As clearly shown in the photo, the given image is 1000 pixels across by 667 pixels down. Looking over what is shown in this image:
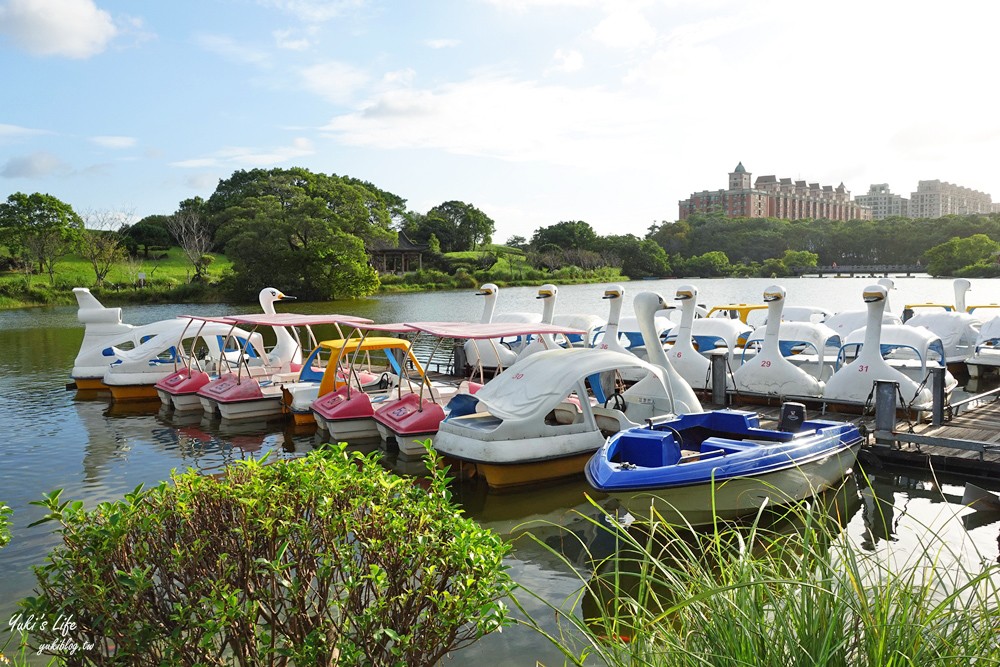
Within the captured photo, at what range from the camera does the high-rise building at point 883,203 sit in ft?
583

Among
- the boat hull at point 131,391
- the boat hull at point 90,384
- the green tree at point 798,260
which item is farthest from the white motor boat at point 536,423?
the green tree at point 798,260

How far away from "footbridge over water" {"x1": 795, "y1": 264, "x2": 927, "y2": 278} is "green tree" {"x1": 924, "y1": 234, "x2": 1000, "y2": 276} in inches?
216

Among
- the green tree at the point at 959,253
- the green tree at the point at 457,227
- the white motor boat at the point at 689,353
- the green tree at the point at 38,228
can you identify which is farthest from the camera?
the green tree at the point at 457,227

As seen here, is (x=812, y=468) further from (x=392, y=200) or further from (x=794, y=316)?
(x=392, y=200)

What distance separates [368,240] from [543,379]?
159 ft

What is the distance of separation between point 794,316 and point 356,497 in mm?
21583

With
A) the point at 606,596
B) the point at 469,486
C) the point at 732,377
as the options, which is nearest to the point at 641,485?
the point at 606,596

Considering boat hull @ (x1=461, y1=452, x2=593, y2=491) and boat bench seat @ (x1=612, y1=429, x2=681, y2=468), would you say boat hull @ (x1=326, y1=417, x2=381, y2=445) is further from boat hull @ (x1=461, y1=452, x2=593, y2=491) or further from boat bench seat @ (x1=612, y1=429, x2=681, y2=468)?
boat bench seat @ (x1=612, y1=429, x2=681, y2=468)

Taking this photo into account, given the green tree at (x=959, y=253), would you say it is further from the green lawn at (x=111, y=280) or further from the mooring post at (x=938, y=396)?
the mooring post at (x=938, y=396)

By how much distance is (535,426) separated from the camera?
393 inches

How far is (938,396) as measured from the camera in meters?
11.1

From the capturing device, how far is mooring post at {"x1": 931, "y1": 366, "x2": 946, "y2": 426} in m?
11.1

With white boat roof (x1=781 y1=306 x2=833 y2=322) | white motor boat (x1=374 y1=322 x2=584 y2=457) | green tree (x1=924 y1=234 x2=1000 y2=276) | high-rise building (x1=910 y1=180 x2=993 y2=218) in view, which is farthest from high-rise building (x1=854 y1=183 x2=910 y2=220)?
white motor boat (x1=374 y1=322 x2=584 y2=457)

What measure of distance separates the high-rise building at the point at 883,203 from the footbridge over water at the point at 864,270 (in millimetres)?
97949
